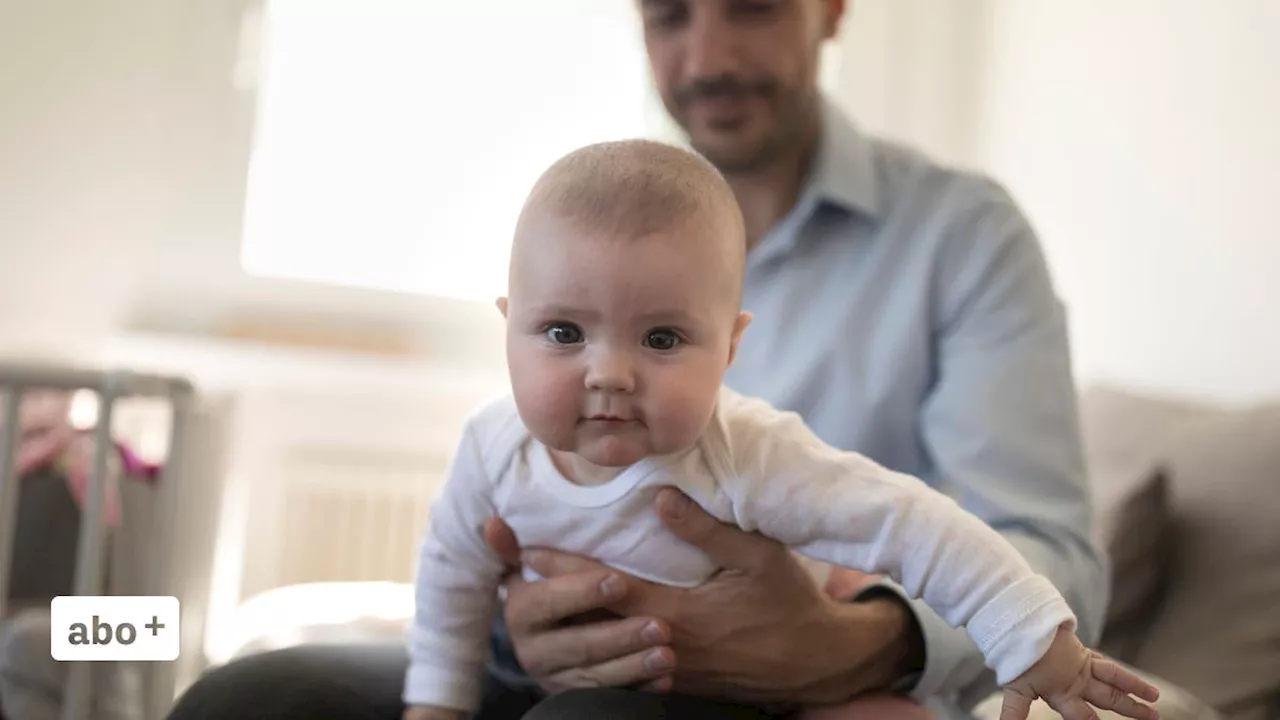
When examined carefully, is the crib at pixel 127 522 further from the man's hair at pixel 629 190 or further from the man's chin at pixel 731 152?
the man's chin at pixel 731 152

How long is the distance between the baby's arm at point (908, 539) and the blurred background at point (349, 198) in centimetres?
115

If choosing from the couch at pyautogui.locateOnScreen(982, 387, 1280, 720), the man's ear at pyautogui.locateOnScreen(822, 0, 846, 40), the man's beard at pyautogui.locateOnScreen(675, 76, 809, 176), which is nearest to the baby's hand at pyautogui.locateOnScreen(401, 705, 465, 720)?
the man's beard at pyautogui.locateOnScreen(675, 76, 809, 176)

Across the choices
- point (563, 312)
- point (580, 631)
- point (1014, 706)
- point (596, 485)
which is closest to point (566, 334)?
point (563, 312)

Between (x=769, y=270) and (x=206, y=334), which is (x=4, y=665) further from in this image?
(x=206, y=334)

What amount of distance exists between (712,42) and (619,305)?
0.48m

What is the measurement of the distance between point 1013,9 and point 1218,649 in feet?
4.88

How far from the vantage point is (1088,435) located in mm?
1616

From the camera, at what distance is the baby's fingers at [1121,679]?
580 mm

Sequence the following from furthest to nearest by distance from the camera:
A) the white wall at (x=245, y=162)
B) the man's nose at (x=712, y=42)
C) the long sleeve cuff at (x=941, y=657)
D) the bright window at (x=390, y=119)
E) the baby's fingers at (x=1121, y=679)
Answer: the bright window at (x=390, y=119)
the white wall at (x=245, y=162)
the man's nose at (x=712, y=42)
the long sleeve cuff at (x=941, y=657)
the baby's fingers at (x=1121, y=679)

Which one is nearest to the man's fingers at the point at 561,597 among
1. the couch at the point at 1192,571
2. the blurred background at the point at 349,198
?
the couch at the point at 1192,571

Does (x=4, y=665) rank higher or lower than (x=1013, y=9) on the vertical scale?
lower

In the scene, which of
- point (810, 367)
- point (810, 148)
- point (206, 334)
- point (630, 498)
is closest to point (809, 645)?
point (630, 498)

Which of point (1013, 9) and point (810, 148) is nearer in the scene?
point (810, 148)

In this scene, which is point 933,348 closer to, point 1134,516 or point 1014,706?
point 1014,706
